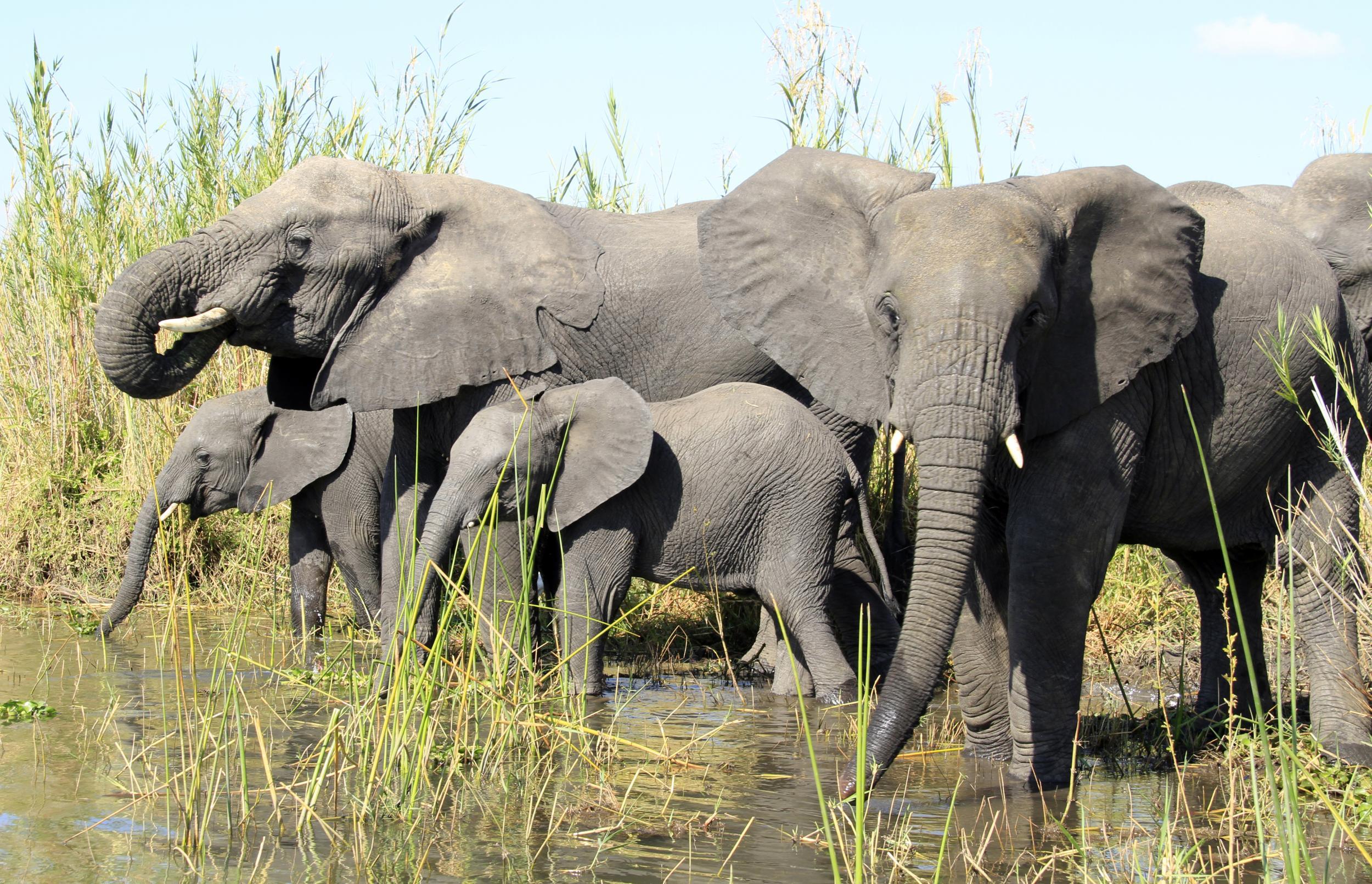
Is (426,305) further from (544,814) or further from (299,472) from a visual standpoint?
(544,814)

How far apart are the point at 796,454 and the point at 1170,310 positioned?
7.07ft

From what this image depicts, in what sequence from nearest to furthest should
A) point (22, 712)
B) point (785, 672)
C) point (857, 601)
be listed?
point (22, 712), point (785, 672), point (857, 601)

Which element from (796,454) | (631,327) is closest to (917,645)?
(796,454)

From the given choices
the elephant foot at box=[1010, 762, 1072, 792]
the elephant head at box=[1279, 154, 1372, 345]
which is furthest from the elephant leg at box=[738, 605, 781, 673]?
the elephant head at box=[1279, 154, 1372, 345]

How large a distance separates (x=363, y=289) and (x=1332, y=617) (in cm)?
404

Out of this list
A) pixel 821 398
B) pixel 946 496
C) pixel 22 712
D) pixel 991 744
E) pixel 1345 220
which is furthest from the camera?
pixel 1345 220

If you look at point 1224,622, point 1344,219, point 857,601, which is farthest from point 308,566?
point 1344,219

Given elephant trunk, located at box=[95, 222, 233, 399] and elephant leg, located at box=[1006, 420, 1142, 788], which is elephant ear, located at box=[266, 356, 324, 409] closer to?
elephant trunk, located at box=[95, 222, 233, 399]

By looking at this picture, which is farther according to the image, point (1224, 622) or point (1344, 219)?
point (1344, 219)

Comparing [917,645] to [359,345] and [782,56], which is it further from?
[782,56]

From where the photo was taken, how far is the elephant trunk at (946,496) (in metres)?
4.16

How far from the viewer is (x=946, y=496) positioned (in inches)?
165

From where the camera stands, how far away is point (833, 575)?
272 inches

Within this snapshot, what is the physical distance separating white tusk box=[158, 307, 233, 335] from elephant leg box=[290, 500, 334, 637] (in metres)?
1.90
